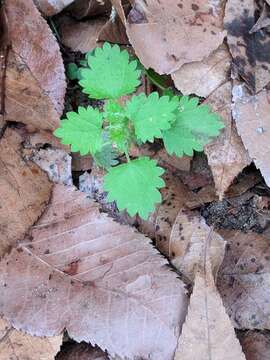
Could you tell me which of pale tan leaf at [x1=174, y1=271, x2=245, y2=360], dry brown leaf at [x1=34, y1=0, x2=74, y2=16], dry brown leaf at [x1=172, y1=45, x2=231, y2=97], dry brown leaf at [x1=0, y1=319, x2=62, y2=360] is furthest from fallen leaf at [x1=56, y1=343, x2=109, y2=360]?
dry brown leaf at [x1=34, y1=0, x2=74, y2=16]

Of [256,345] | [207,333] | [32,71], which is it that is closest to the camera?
[207,333]

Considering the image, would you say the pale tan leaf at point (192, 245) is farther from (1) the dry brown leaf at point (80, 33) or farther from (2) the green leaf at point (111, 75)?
(1) the dry brown leaf at point (80, 33)

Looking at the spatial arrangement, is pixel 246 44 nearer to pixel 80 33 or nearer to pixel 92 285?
pixel 80 33

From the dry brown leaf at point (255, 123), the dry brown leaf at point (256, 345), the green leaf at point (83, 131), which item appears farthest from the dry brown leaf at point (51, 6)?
the dry brown leaf at point (256, 345)

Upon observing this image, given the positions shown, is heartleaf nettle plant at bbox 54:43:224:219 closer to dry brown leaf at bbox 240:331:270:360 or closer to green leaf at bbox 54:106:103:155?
green leaf at bbox 54:106:103:155

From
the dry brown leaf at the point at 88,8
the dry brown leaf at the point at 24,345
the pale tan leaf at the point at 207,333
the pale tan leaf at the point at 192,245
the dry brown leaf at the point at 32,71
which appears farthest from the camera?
the dry brown leaf at the point at 88,8

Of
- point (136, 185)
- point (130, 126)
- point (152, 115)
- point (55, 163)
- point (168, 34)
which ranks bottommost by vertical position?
point (55, 163)

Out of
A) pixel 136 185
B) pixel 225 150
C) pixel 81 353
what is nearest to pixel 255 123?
pixel 225 150
